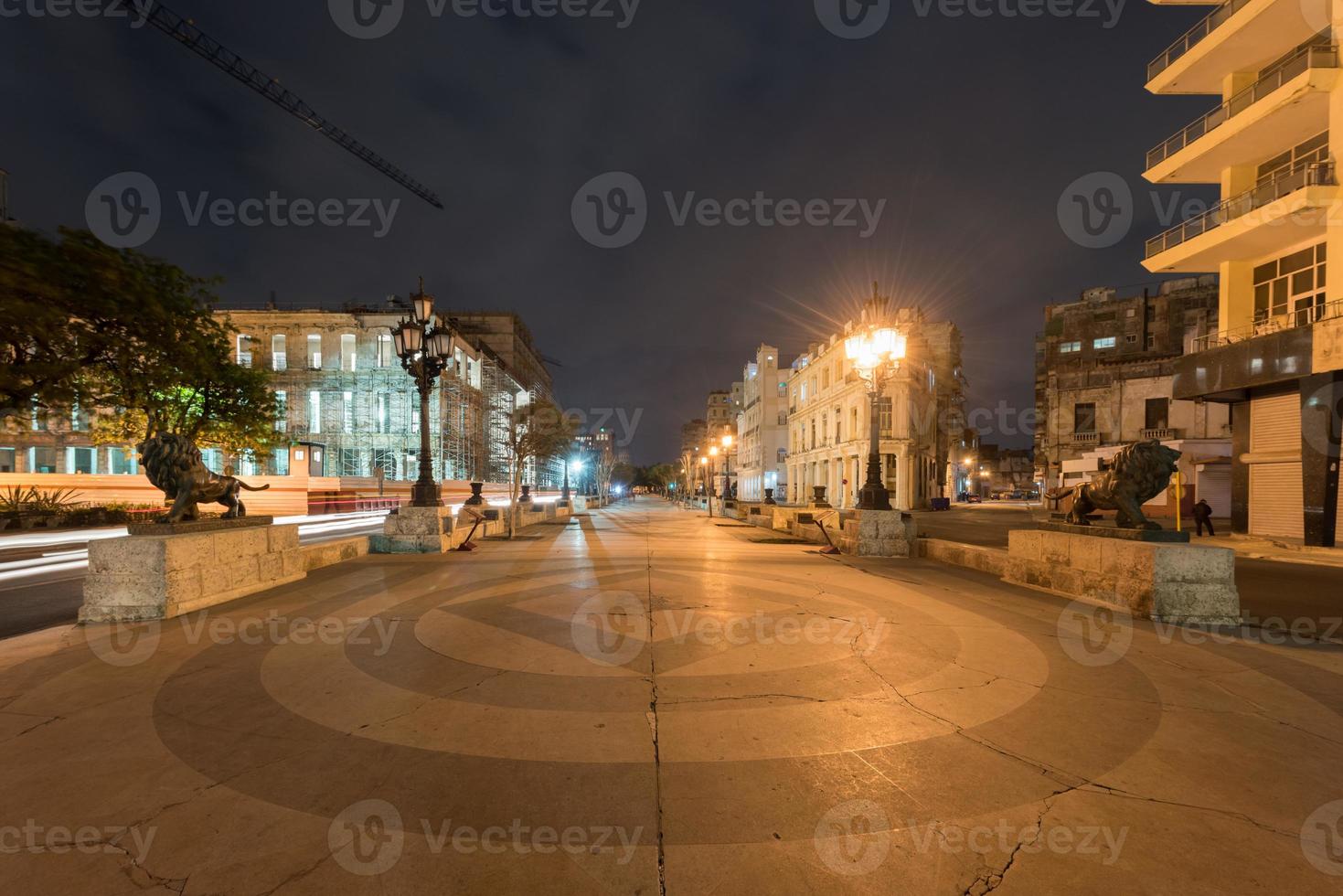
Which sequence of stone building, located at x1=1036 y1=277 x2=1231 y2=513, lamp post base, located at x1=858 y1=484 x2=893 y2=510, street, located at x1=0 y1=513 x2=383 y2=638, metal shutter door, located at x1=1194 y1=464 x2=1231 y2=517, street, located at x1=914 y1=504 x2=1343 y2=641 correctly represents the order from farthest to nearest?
stone building, located at x1=1036 y1=277 x2=1231 y2=513 < metal shutter door, located at x1=1194 y1=464 x2=1231 y2=517 < lamp post base, located at x1=858 y1=484 x2=893 y2=510 < street, located at x1=0 y1=513 x2=383 y2=638 < street, located at x1=914 y1=504 x2=1343 y2=641

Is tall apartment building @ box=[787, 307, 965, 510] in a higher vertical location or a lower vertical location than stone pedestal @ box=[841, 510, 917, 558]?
higher

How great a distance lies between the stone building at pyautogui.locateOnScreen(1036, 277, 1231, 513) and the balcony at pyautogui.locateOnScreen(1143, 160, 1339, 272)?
13.6 meters

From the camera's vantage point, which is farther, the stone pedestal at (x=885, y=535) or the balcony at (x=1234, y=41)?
the balcony at (x=1234, y=41)

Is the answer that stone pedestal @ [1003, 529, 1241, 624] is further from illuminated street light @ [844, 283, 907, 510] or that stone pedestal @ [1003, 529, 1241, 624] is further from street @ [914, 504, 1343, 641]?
illuminated street light @ [844, 283, 907, 510]

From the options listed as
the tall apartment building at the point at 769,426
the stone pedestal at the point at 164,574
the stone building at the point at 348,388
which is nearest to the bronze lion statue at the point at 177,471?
the stone pedestal at the point at 164,574

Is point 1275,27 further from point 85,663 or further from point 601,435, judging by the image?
point 601,435

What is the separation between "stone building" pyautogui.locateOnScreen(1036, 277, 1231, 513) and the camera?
100 ft

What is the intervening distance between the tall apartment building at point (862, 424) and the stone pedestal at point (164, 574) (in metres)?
29.2

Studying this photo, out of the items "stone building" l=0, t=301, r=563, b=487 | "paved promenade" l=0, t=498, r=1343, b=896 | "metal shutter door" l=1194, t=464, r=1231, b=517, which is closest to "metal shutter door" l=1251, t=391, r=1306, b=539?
"metal shutter door" l=1194, t=464, r=1231, b=517

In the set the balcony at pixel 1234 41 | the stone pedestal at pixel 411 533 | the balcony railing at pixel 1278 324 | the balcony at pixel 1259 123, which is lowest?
the stone pedestal at pixel 411 533

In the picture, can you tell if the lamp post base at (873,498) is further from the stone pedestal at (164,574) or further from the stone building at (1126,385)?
the stone building at (1126,385)

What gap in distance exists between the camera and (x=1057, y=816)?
8.25ft

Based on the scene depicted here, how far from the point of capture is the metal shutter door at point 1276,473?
52.3 ft

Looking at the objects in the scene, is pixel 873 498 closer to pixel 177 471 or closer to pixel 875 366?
pixel 875 366
